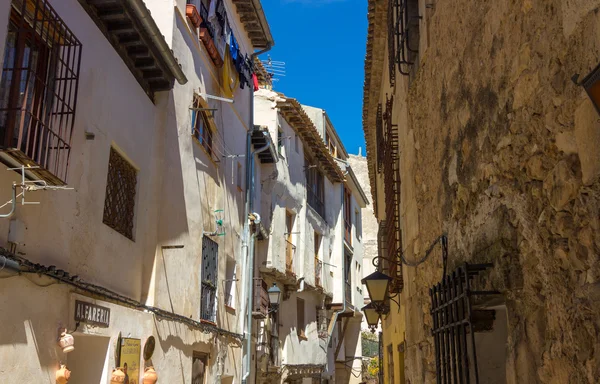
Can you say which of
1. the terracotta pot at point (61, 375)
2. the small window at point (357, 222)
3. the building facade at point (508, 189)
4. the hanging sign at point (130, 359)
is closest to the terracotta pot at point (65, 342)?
the terracotta pot at point (61, 375)

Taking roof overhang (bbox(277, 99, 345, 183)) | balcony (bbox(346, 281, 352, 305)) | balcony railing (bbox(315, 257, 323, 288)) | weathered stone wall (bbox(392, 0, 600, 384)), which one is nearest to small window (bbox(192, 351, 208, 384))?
weathered stone wall (bbox(392, 0, 600, 384))

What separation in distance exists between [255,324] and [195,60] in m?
7.52

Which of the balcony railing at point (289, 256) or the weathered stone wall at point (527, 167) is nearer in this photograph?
the weathered stone wall at point (527, 167)

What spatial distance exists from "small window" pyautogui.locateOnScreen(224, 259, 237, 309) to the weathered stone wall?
9.07 metres

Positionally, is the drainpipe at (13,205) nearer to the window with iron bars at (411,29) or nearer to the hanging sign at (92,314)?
the hanging sign at (92,314)

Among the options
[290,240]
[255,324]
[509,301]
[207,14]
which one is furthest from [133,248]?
[290,240]

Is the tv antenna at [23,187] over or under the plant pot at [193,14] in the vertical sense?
under

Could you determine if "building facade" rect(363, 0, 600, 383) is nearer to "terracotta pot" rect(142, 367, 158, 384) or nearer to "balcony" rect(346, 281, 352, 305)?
"terracotta pot" rect(142, 367, 158, 384)

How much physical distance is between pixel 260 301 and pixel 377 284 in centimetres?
887

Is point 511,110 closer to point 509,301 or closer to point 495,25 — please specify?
point 495,25

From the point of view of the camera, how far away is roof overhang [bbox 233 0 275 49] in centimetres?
1516

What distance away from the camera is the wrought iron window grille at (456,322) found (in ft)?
12.5

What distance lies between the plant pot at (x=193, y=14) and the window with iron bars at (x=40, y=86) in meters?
4.26

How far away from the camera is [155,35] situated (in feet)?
29.3
